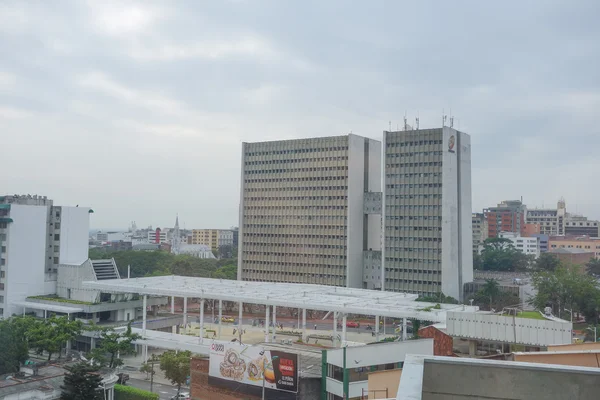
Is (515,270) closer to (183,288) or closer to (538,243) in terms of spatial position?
(538,243)

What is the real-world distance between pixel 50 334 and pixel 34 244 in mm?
24641

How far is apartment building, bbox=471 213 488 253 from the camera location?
553 ft

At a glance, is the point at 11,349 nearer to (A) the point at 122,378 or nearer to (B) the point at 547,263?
(A) the point at 122,378

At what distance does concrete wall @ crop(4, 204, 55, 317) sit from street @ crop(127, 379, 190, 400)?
27.3 metres

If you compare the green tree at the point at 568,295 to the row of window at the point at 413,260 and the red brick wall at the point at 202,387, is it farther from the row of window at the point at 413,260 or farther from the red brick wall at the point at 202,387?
the red brick wall at the point at 202,387

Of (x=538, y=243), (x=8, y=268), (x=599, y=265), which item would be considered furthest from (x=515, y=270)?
(x=8, y=268)

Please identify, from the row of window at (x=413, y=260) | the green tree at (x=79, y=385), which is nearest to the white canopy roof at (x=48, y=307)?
the green tree at (x=79, y=385)

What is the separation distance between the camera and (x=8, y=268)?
64062mm

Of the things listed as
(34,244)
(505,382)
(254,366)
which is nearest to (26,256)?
(34,244)

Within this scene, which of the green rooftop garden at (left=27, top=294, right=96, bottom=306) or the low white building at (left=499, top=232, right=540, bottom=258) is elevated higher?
the low white building at (left=499, top=232, right=540, bottom=258)

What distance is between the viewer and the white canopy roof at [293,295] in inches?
1640

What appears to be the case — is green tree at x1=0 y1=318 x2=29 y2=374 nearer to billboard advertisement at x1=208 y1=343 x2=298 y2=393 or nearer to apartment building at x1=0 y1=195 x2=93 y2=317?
billboard advertisement at x1=208 y1=343 x2=298 y2=393

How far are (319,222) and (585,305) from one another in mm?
43270

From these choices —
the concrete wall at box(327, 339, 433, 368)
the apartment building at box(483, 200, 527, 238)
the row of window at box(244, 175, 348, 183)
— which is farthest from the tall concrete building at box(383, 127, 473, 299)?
the apartment building at box(483, 200, 527, 238)
